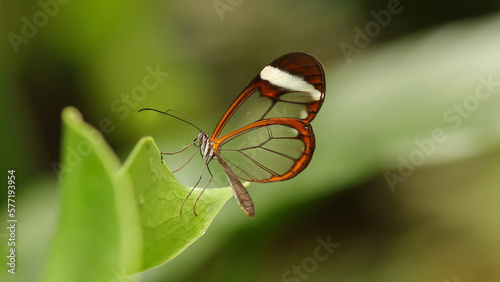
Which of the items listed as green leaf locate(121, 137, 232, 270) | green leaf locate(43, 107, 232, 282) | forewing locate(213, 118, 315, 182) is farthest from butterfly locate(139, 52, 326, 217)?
green leaf locate(43, 107, 232, 282)

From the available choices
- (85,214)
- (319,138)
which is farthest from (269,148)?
(85,214)

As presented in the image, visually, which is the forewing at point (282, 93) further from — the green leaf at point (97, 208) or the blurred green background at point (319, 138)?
the green leaf at point (97, 208)

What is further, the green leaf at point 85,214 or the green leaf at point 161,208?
the green leaf at point 161,208

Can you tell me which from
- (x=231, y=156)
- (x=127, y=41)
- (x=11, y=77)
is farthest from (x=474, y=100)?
(x=11, y=77)

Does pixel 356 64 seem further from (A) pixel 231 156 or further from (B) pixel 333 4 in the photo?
(A) pixel 231 156

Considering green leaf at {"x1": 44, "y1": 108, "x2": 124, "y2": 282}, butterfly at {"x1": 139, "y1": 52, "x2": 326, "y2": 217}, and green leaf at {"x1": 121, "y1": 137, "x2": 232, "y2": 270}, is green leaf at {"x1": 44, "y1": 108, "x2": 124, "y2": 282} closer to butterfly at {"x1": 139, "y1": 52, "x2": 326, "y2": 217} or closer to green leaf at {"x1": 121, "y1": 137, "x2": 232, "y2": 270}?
green leaf at {"x1": 121, "y1": 137, "x2": 232, "y2": 270}

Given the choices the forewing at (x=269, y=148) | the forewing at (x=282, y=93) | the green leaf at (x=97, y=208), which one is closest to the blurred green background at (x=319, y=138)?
the forewing at (x=269, y=148)
